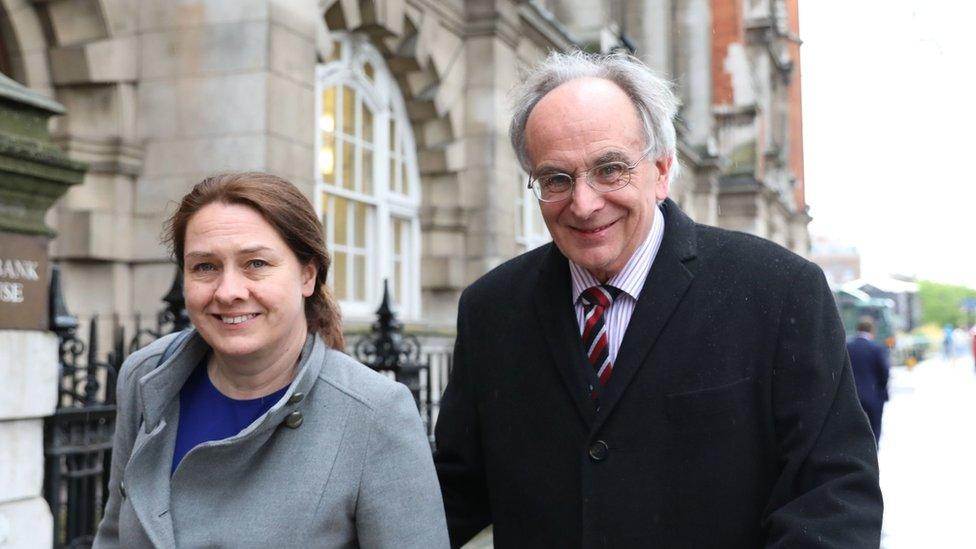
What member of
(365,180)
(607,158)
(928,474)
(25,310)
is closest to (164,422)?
(607,158)

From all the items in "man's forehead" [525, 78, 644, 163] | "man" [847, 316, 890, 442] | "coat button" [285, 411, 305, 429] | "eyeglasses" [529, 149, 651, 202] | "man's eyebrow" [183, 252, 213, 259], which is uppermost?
"man's forehead" [525, 78, 644, 163]

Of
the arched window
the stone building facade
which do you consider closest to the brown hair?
the stone building facade

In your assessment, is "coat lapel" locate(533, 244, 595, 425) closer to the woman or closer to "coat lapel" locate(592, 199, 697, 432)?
"coat lapel" locate(592, 199, 697, 432)

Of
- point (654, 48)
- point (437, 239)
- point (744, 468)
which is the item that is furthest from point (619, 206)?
point (654, 48)

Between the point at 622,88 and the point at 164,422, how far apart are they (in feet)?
4.29

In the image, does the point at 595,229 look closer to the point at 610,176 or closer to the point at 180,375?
the point at 610,176

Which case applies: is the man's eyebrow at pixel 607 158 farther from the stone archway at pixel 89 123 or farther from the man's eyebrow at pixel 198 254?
the stone archway at pixel 89 123

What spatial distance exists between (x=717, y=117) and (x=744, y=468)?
30.1 metres

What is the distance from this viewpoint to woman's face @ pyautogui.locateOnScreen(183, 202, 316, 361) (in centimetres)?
221

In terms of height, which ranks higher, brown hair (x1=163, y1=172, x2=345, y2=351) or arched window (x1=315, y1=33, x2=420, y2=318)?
arched window (x1=315, y1=33, x2=420, y2=318)

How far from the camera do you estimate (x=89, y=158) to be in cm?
824

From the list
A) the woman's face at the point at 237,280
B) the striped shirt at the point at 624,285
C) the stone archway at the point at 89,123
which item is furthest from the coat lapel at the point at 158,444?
the stone archway at the point at 89,123

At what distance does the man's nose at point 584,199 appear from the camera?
223 cm

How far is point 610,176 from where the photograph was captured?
7.39ft
